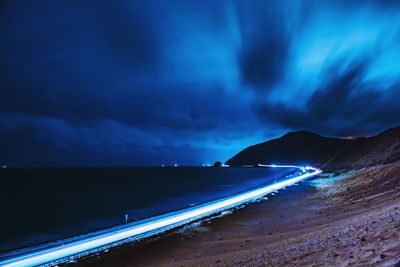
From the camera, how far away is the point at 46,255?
23.1 m

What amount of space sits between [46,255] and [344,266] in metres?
23.3

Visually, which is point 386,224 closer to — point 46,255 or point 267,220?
point 267,220

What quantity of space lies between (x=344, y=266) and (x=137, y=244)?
1922 centimetres

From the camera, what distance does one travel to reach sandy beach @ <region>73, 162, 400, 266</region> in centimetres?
988

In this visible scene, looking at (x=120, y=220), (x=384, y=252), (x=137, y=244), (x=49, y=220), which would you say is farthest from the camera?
(x=49, y=220)

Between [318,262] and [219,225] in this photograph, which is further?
[219,225]

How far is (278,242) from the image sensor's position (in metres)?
17.3

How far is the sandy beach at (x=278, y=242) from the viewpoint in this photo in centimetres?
988

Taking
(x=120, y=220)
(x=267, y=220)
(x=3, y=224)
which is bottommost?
(x=267, y=220)

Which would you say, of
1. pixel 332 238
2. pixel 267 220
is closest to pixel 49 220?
pixel 267 220

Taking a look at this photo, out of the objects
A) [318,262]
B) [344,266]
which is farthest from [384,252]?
[318,262]

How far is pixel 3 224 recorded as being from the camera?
4525 cm

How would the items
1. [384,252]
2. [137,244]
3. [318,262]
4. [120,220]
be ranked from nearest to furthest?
[384,252], [318,262], [137,244], [120,220]

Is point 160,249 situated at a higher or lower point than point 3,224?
lower
